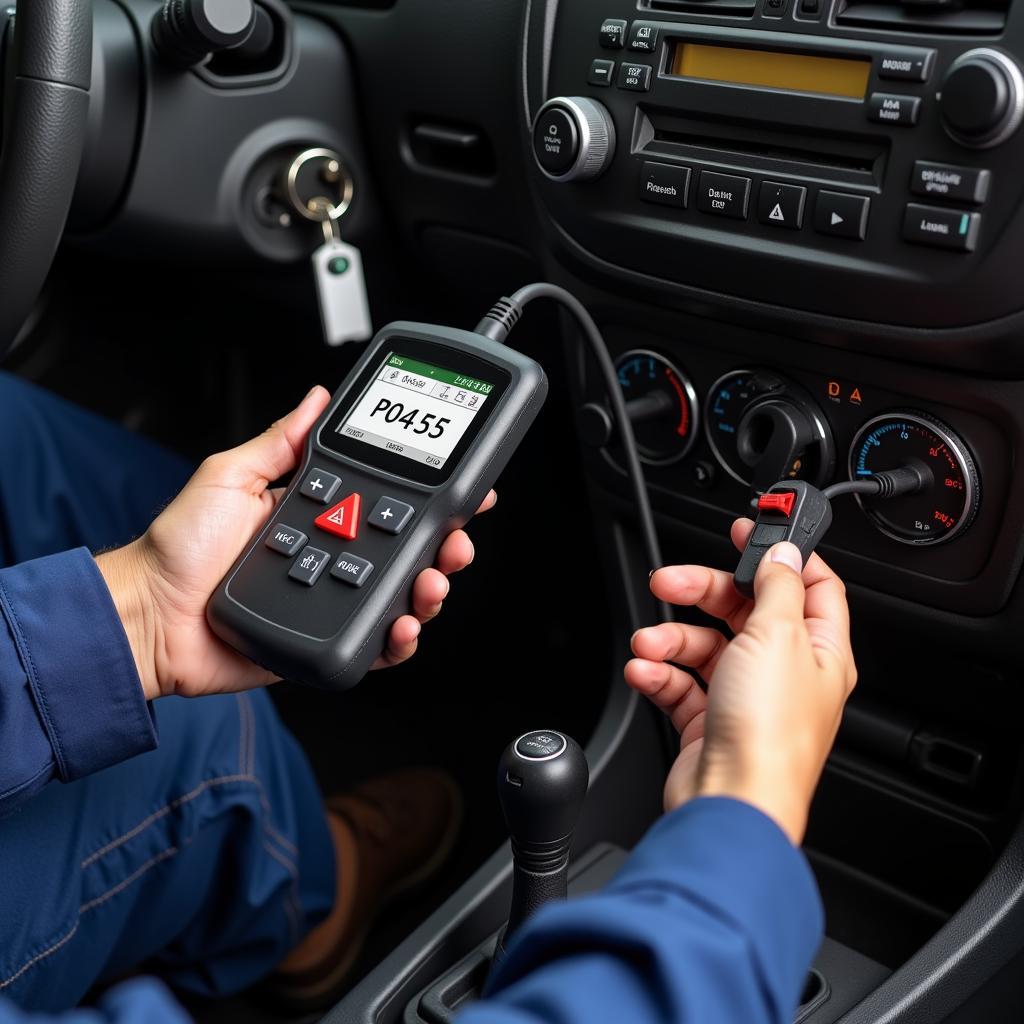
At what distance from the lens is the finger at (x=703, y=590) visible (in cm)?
66

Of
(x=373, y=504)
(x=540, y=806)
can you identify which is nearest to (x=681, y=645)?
(x=540, y=806)

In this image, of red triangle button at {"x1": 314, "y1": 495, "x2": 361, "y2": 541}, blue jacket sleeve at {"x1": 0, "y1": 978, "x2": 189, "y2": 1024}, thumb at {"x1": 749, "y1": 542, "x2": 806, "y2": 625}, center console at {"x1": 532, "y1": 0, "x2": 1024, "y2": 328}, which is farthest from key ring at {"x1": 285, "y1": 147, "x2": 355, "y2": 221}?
blue jacket sleeve at {"x1": 0, "y1": 978, "x2": 189, "y2": 1024}

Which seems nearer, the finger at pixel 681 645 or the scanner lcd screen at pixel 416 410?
the finger at pixel 681 645

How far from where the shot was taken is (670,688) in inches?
26.8

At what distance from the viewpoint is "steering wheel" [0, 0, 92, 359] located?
785 mm

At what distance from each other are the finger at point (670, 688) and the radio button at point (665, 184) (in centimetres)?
32

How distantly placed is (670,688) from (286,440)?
0.33 metres

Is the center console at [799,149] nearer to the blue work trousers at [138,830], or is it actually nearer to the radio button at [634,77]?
the radio button at [634,77]

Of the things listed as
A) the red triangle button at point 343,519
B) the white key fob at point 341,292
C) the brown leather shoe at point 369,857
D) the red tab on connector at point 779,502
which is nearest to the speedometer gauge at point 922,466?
the red tab on connector at point 779,502

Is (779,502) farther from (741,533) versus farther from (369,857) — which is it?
(369,857)

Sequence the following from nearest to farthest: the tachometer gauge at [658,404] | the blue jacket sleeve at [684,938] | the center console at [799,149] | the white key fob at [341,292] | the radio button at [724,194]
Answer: the blue jacket sleeve at [684,938] → the center console at [799,149] → the radio button at [724,194] → the tachometer gauge at [658,404] → the white key fob at [341,292]

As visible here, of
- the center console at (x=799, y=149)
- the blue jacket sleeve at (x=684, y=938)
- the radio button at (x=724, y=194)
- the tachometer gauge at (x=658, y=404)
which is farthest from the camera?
the tachometer gauge at (x=658, y=404)

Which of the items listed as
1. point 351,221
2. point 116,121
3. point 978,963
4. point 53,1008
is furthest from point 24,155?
point 978,963

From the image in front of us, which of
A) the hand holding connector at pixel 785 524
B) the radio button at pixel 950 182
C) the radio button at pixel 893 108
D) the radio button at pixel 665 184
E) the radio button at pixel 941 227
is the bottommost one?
the hand holding connector at pixel 785 524
